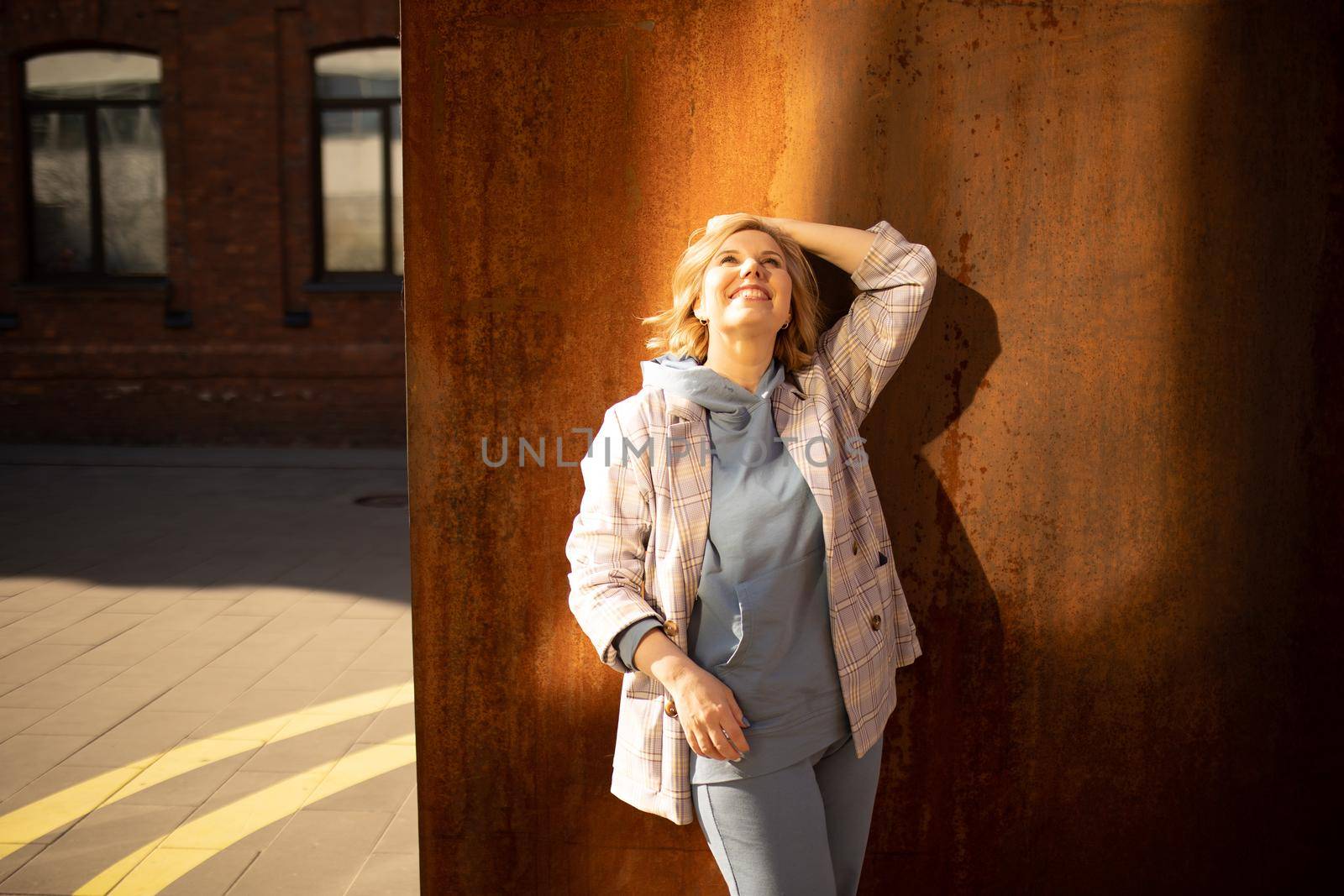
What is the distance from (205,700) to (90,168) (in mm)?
10750

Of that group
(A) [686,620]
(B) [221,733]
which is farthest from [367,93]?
(A) [686,620]

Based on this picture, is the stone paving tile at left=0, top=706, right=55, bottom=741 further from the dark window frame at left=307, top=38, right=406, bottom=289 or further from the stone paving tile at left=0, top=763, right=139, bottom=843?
the dark window frame at left=307, top=38, right=406, bottom=289

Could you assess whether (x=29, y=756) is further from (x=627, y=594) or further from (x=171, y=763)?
(x=627, y=594)

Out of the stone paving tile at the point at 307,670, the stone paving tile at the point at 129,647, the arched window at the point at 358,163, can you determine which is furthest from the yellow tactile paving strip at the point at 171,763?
the arched window at the point at 358,163

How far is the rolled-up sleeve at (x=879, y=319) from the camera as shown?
2223mm

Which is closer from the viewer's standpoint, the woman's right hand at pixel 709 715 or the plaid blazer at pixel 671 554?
the woman's right hand at pixel 709 715

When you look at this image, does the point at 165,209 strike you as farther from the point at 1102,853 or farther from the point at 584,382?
the point at 1102,853

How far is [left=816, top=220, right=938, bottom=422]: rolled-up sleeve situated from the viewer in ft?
7.29

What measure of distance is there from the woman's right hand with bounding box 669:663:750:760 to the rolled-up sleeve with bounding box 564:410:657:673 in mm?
127

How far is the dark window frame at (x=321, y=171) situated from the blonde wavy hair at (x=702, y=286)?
11155 millimetres

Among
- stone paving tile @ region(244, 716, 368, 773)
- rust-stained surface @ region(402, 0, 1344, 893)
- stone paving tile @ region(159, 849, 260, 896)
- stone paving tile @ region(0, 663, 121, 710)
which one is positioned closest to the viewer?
rust-stained surface @ region(402, 0, 1344, 893)

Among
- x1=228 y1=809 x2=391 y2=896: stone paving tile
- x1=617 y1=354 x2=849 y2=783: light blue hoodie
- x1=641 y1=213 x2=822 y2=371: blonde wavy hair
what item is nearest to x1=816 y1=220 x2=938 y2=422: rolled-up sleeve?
x1=641 y1=213 x2=822 y2=371: blonde wavy hair

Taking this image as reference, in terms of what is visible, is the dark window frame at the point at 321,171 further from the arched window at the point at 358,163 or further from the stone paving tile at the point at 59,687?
the stone paving tile at the point at 59,687

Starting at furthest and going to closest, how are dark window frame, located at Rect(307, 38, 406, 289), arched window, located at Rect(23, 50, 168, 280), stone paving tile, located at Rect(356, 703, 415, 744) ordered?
arched window, located at Rect(23, 50, 168, 280) < dark window frame, located at Rect(307, 38, 406, 289) < stone paving tile, located at Rect(356, 703, 415, 744)
